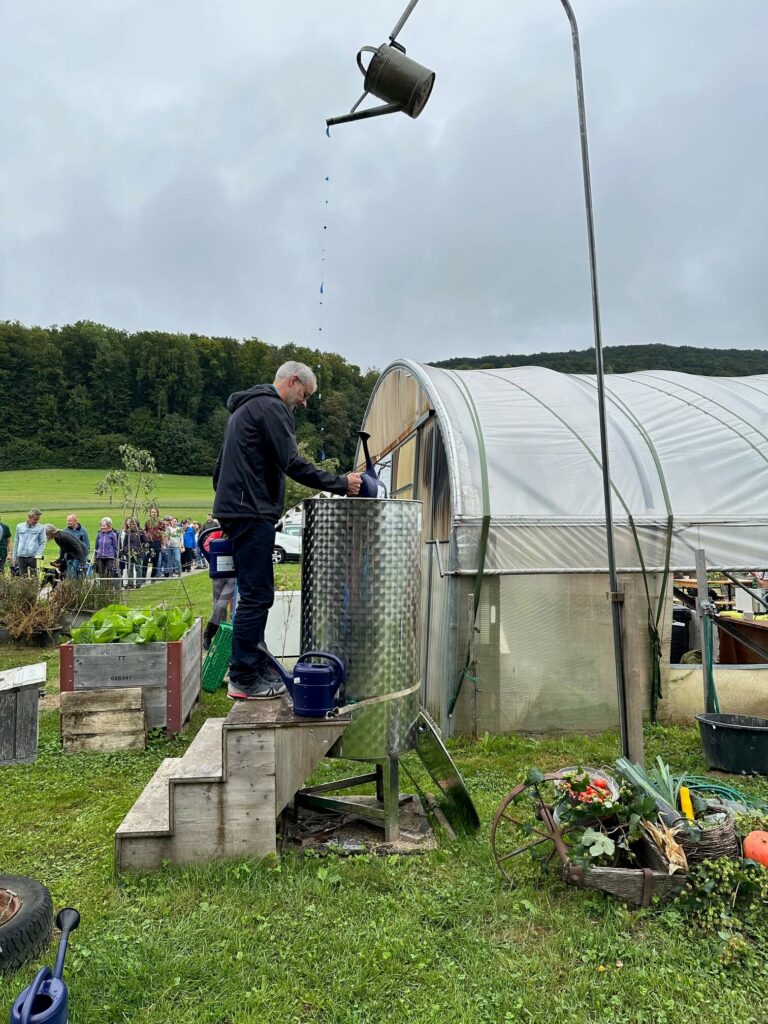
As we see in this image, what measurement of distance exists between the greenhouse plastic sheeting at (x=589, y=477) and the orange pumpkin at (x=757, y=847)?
2.97 meters

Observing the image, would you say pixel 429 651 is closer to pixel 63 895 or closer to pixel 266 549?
pixel 266 549

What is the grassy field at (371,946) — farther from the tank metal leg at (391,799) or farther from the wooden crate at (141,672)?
the wooden crate at (141,672)

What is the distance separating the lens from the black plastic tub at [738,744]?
15.6ft

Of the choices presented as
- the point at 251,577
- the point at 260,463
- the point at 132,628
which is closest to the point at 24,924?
the point at 251,577

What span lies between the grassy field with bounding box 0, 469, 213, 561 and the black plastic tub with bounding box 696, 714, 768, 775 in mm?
29137

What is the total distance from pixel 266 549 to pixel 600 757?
326 cm

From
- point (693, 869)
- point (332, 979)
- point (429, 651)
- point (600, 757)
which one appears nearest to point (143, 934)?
point (332, 979)

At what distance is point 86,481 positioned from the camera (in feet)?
179

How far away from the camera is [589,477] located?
6.48 meters

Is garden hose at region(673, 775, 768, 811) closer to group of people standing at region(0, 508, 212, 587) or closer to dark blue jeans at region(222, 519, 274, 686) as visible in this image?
dark blue jeans at region(222, 519, 274, 686)

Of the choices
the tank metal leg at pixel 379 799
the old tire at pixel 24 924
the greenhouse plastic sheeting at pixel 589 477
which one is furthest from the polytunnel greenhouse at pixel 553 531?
the old tire at pixel 24 924

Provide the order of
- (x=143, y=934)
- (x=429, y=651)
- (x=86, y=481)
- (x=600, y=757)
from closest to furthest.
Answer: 1. (x=143, y=934)
2. (x=600, y=757)
3. (x=429, y=651)
4. (x=86, y=481)

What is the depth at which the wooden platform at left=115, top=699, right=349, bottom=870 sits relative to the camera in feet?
10.8

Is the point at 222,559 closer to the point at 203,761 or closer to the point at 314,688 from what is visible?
the point at 314,688
